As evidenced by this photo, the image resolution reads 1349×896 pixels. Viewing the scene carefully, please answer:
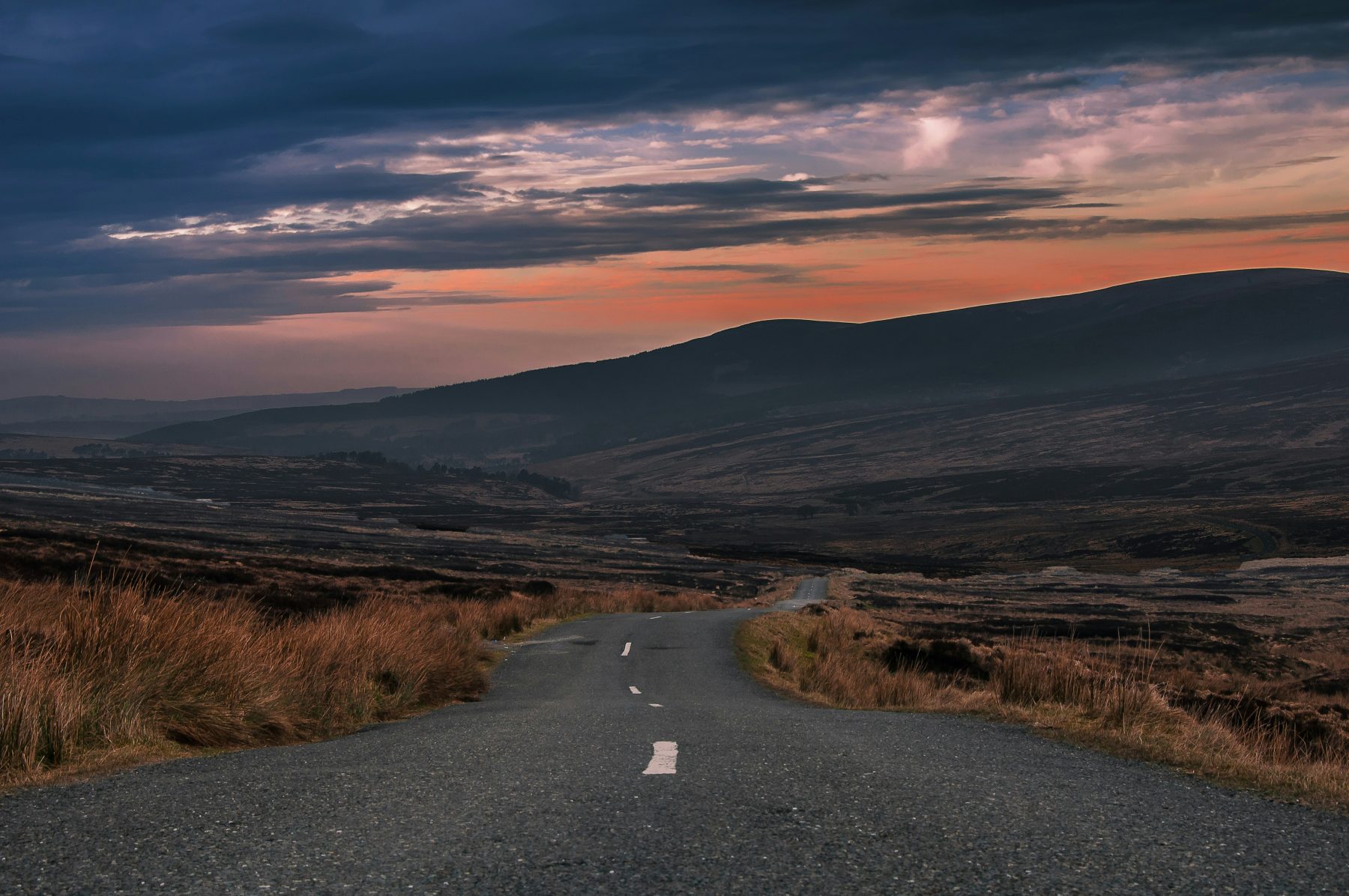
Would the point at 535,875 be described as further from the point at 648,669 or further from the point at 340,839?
the point at 648,669

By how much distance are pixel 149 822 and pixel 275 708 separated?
212 inches

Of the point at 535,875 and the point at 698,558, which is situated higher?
the point at 535,875

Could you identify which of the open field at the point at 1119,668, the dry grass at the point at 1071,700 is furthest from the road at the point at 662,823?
the open field at the point at 1119,668

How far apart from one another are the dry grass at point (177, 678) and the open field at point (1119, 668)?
7052 millimetres

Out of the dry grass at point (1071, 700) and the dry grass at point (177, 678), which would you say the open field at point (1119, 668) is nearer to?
the dry grass at point (1071, 700)

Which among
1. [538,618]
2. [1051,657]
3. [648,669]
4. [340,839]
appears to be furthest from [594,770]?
[538,618]

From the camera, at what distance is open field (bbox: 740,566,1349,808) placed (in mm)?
11711

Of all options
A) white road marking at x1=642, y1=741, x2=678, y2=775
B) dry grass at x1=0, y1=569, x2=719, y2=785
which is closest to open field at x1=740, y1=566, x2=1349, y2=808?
white road marking at x1=642, y1=741, x2=678, y2=775

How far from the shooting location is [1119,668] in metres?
18.3

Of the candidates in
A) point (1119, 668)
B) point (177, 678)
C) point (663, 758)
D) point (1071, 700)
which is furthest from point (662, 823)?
point (1119, 668)

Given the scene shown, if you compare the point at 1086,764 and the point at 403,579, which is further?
the point at 403,579

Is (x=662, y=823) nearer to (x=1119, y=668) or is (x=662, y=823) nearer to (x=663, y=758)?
(x=663, y=758)

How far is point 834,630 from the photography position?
105ft

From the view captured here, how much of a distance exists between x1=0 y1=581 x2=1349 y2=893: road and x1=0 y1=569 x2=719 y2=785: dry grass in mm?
794
